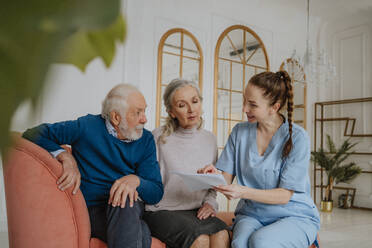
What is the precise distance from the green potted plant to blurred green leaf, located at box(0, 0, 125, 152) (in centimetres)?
587

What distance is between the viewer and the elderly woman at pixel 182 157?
185 centimetres

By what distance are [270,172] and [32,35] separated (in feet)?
5.96

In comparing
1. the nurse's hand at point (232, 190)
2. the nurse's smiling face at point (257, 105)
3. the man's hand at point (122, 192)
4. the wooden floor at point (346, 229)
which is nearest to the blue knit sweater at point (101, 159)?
the man's hand at point (122, 192)

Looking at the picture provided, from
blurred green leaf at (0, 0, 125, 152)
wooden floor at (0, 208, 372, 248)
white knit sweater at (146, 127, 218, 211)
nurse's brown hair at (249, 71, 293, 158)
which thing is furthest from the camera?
wooden floor at (0, 208, 372, 248)

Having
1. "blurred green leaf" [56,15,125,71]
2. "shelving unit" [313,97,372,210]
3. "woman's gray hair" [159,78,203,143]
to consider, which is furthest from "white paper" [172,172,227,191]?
"shelving unit" [313,97,372,210]

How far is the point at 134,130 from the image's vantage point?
6.16 feet

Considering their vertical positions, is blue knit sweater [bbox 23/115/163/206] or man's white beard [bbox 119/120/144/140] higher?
man's white beard [bbox 119/120/144/140]

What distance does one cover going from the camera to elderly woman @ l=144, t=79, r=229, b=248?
185 cm

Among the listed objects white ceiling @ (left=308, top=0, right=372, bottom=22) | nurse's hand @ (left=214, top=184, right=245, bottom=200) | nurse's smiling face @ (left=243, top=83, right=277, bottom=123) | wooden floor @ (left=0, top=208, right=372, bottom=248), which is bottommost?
wooden floor @ (left=0, top=208, right=372, bottom=248)

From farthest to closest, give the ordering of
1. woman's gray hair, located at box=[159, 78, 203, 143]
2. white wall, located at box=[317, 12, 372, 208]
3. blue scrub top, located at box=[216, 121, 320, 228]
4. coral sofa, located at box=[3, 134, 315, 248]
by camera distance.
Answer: white wall, located at box=[317, 12, 372, 208] → woman's gray hair, located at box=[159, 78, 203, 143] → blue scrub top, located at box=[216, 121, 320, 228] → coral sofa, located at box=[3, 134, 315, 248]

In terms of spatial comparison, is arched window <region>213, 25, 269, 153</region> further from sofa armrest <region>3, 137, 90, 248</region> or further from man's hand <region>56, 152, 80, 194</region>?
sofa armrest <region>3, 137, 90, 248</region>

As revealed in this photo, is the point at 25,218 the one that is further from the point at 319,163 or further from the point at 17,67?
the point at 319,163

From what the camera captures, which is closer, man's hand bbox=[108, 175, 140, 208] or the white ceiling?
man's hand bbox=[108, 175, 140, 208]

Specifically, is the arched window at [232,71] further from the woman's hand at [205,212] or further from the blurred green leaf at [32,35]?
the blurred green leaf at [32,35]
